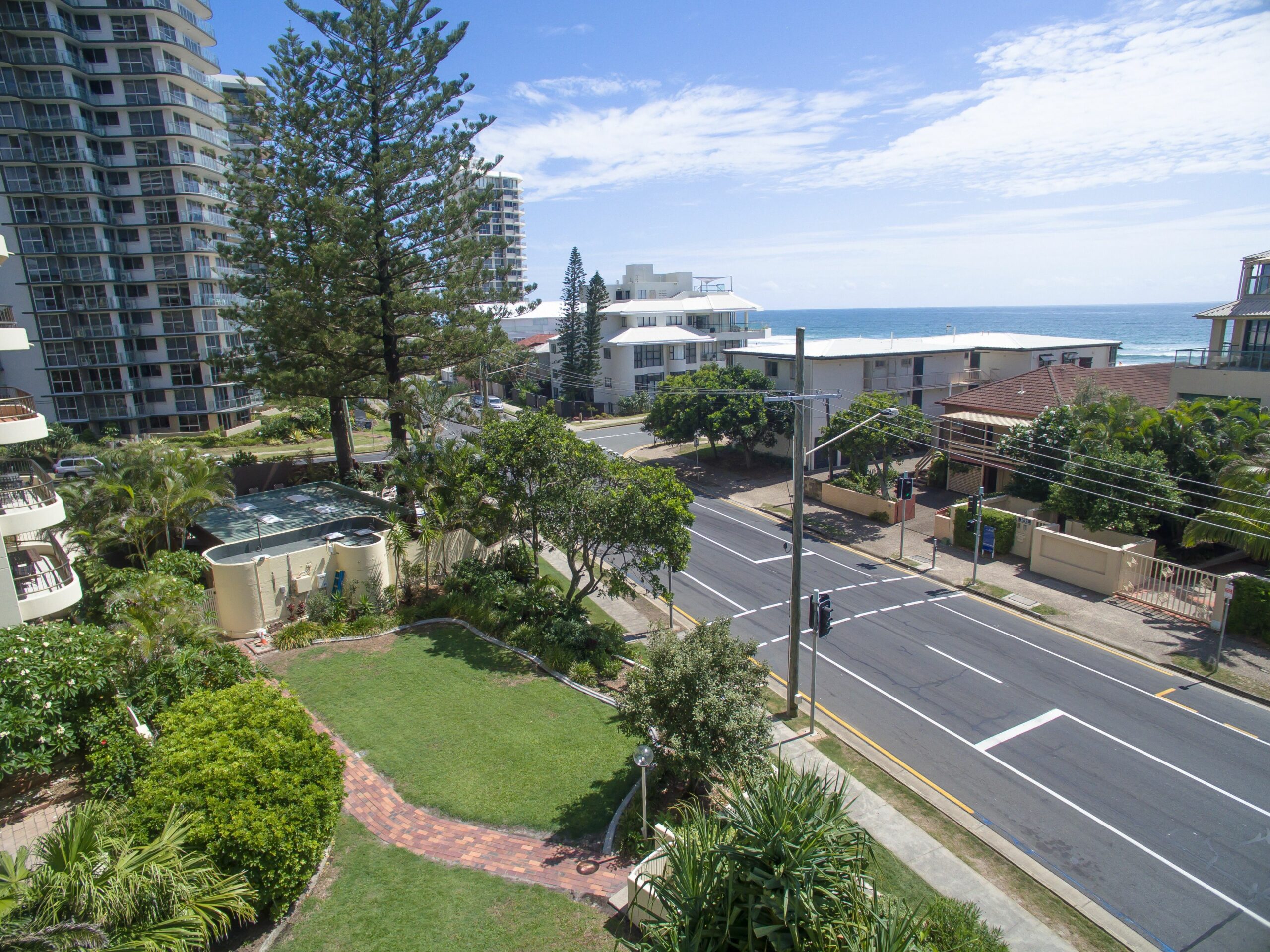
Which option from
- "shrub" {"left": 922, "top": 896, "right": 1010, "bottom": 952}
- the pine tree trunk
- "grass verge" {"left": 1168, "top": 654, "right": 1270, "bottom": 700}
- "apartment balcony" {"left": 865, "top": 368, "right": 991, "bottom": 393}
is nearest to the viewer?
"shrub" {"left": 922, "top": 896, "right": 1010, "bottom": 952}

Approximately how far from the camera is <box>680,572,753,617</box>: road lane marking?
23.6 m

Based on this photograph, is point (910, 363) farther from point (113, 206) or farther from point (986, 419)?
point (113, 206)

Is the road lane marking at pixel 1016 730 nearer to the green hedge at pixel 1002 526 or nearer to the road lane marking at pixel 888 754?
the road lane marking at pixel 888 754

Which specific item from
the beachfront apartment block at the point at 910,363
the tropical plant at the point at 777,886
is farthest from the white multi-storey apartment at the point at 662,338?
the tropical plant at the point at 777,886

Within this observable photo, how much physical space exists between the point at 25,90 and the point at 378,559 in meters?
45.3

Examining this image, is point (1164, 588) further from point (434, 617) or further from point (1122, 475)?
point (434, 617)

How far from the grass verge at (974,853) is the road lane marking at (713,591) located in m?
7.21

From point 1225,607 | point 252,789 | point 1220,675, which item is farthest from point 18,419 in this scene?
point 1225,607

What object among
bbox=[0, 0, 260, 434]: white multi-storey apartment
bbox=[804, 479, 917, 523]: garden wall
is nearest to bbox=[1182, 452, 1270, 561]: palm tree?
bbox=[804, 479, 917, 523]: garden wall

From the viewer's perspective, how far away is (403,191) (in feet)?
92.7

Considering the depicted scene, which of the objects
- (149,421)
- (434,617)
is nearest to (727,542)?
(434,617)

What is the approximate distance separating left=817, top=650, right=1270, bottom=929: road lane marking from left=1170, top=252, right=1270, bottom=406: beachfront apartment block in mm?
22547

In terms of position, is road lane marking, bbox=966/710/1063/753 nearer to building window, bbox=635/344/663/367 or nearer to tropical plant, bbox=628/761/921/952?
tropical plant, bbox=628/761/921/952

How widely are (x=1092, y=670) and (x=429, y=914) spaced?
17.2 metres
